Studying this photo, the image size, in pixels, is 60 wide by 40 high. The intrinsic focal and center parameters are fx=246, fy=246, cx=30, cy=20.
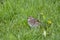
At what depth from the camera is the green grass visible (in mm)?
3387

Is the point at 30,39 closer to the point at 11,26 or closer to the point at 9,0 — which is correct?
the point at 11,26

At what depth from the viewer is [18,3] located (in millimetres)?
3920

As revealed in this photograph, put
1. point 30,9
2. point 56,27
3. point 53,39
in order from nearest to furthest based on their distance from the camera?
point 53,39 → point 56,27 → point 30,9

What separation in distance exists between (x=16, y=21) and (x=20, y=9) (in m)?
0.26

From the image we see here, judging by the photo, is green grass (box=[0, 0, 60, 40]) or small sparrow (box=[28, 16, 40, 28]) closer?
green grass (box=[0, 0, 60, 40])

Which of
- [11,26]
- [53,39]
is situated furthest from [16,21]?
[53,39]

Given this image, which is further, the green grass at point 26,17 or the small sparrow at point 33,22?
the small sparrow at point 33,22

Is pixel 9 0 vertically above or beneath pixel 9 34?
above

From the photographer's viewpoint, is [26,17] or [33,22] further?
[26,17]

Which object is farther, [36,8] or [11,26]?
[36,8]

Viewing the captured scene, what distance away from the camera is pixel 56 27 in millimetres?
3537

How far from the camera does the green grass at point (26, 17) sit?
339 centimetres

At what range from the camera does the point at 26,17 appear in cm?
366

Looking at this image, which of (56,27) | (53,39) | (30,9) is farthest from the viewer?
(30,9)
